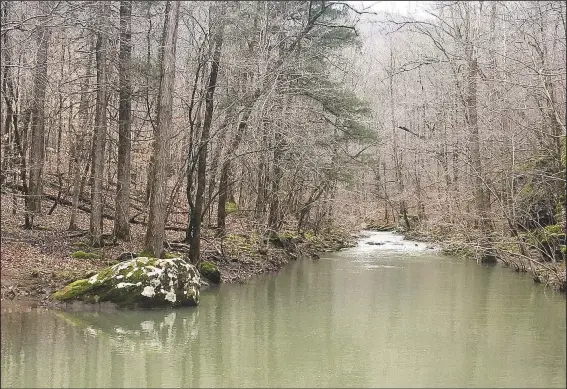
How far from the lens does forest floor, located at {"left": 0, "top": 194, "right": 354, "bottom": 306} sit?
36.9 ft

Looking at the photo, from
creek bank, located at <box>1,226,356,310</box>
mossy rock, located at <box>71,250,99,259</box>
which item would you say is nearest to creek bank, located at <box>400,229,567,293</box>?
creek bank, located at <box>1,226,356,310</box>

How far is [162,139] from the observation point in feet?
41.8

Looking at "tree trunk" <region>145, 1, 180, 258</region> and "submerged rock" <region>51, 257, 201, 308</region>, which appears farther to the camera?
"tree trunk" <region>145, 1, 180, 258</region>

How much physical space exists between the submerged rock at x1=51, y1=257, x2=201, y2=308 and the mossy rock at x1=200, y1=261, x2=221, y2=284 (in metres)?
2.67

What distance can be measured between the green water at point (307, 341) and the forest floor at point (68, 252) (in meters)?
1.59

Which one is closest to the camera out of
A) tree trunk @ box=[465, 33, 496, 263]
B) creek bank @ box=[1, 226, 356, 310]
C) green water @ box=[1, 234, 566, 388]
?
green water @ box=[1, 234, 566, 388]

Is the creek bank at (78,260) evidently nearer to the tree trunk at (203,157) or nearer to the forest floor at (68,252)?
the forest floor at (68,252)

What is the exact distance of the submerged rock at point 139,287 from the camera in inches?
419

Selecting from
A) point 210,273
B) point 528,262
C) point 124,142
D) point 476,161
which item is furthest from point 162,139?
point 476,161

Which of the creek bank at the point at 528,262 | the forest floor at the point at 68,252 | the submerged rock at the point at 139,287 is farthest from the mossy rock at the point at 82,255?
the creek bank at the point at 528,262

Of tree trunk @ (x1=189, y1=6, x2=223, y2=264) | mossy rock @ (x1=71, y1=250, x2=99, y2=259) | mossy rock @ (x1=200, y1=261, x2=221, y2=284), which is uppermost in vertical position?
tree trunk @ (x1=189, y1=6, x2=223, y2=264)

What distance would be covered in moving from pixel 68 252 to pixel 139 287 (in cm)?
362

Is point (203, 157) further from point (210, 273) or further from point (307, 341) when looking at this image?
point (307, 341)

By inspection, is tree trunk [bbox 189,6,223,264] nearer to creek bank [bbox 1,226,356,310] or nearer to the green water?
creek bank [bbox 1,226,356,310]
